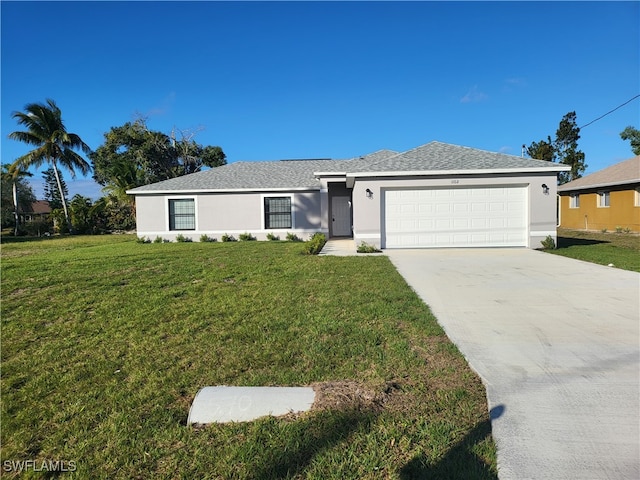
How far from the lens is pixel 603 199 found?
21219mm

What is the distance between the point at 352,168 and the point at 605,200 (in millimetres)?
15449

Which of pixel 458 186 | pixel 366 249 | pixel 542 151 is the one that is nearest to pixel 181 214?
pixel 366 249

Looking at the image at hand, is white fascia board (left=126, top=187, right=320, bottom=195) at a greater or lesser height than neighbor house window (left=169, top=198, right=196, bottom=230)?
greater

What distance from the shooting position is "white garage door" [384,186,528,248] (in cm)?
1313

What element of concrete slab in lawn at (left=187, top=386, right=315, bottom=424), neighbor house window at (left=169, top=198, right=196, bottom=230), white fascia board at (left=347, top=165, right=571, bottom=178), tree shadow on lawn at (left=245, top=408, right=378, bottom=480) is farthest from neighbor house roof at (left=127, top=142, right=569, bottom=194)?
tree shadow on lawn at (left=245, top=408, right=378, bottom=480)

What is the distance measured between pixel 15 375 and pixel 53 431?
132 cm

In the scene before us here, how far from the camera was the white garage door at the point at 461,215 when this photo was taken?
13133 mm

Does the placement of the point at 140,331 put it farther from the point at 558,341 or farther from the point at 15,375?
the point at 558,341

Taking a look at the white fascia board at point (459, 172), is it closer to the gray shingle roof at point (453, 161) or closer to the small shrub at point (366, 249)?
the gray shingle roof at point (453, 161)

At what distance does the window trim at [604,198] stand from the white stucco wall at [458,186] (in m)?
11.2

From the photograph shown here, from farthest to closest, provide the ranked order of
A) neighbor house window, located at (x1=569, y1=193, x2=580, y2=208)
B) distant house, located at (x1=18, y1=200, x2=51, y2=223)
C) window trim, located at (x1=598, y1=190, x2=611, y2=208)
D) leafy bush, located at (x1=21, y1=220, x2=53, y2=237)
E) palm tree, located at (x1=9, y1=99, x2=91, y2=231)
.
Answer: distant house, located at (x1=18, y1=200, x2=51, y2=223)
leafy bush, located at (x1=21, y1=220, x2=53, y2=237)
palm tree, located at (x1=9, y1=99, x2=91, y2=231)
neighbor house window, located at (x1=569, y1=193, x2=580, y2=208)
window trim, located at (x1=598, y1=190, x2=611, y2=208)

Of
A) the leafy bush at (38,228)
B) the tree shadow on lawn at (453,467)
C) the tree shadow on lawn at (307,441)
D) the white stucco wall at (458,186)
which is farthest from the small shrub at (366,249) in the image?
the leafy bush at (38,228)

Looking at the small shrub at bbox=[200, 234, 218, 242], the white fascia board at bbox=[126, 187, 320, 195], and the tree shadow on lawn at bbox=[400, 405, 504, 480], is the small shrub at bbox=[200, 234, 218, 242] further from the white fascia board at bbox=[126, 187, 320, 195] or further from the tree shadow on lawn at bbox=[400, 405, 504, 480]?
the tree shadow on lawn at bbox=[400, 405, 504, 480]

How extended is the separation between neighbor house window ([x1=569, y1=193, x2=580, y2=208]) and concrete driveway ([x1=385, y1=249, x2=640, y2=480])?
60.6 feet
